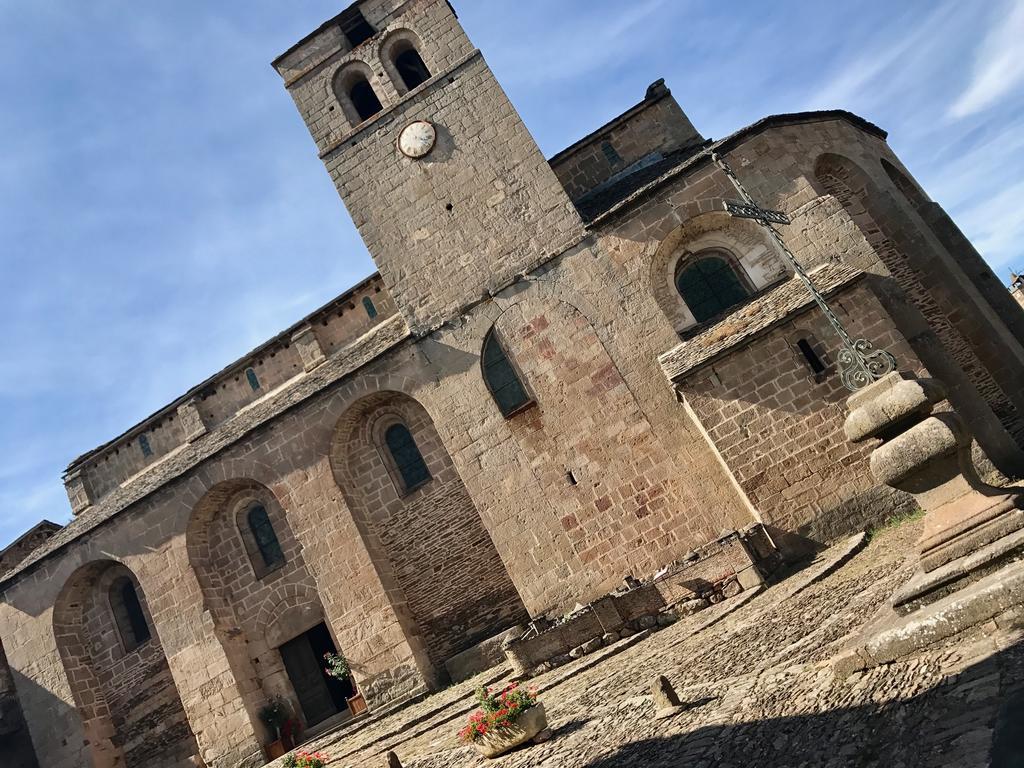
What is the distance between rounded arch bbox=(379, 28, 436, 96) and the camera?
16516mm

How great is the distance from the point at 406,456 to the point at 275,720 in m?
5.76

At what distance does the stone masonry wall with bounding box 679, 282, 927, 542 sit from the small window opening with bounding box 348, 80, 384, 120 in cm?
1044

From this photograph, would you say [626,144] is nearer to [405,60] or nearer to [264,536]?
[405,60]

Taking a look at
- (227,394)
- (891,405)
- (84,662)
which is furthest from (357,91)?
(891,405)

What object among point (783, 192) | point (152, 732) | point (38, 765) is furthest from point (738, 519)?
point (38, 765)

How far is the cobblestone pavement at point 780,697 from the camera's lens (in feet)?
12.6

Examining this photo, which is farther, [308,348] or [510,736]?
[308,348]

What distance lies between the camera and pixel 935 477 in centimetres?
555

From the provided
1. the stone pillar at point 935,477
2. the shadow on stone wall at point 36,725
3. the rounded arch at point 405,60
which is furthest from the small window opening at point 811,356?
the shadow on stone wall at point 36,725

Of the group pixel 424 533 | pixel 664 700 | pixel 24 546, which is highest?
pixel 24 546

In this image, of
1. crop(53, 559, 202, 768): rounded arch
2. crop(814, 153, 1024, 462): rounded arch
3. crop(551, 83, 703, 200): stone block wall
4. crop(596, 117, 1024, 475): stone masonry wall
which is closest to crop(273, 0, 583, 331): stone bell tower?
crop(596, 117, 1024, 475): stone masonry wall

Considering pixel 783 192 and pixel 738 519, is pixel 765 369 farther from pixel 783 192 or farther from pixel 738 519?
pixel 783 192

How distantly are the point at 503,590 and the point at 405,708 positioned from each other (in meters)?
2.72

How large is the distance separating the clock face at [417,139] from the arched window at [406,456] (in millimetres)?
5910
